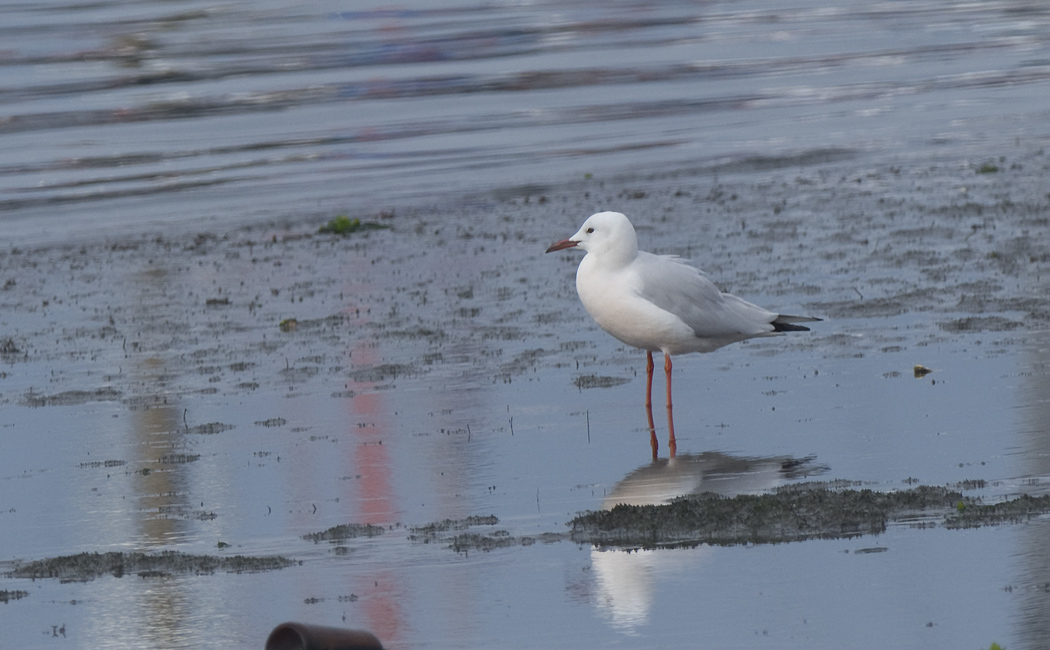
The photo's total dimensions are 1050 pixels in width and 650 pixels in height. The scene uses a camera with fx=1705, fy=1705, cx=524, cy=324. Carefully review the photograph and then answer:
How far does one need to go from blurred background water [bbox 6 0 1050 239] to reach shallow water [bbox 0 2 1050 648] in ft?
0.40

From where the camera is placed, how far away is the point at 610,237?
30.3 feet

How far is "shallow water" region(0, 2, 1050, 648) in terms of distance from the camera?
5961 millimetres

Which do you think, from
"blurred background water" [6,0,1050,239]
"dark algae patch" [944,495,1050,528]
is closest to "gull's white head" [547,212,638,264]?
"dark algae patch" [944,495,1050,528]

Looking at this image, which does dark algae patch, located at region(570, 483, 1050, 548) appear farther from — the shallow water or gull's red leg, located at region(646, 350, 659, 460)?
gull's red leg, located at region(646, 350, 659, 460)

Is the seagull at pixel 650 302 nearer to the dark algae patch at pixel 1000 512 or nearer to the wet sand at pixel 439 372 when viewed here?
the wet sand at pixel 439 372

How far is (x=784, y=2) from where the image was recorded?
39.5 metres

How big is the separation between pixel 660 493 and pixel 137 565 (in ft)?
7.32

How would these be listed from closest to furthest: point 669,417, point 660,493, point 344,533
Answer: point 344,533
point 660,493
point 669,417

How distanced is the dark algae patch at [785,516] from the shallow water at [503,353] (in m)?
0.14

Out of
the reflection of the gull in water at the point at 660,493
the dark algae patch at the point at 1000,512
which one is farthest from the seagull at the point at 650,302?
the dark algae patch at the point at 1000,512

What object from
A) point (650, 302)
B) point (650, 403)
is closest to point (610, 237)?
point (650, 302)

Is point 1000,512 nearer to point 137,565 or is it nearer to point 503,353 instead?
point 137,565

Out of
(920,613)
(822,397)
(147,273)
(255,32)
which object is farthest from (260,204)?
(255,32)

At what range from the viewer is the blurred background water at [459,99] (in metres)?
18.9
